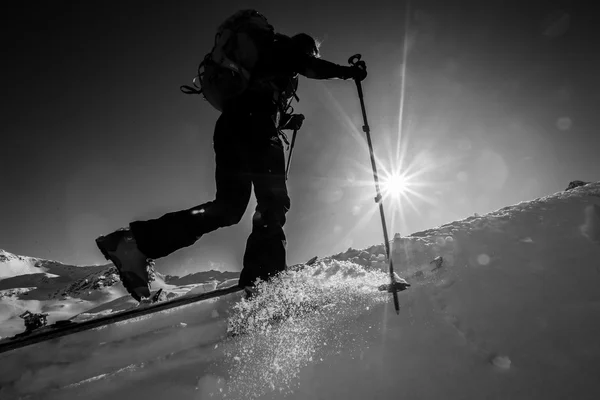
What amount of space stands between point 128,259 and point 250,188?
1306 mm

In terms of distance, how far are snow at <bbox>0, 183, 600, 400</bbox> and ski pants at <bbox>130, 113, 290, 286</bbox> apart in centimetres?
43

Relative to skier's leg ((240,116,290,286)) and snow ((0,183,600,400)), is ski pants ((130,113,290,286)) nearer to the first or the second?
skier's leg ((240,116,290,286))

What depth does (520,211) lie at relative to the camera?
12.4 ft

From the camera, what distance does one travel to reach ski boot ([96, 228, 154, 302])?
257 centimetres

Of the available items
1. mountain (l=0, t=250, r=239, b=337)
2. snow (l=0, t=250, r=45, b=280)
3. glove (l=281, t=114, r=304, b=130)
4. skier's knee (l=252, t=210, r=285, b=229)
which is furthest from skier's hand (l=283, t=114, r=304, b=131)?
snow (l=0, t=250, r=45, b=280)

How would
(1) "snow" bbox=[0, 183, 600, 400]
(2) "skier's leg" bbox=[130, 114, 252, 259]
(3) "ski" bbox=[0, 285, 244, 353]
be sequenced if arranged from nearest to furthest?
1. (1) "snow" bbox=[0, 183, 600, 400]
2. (3) "ski" bbox=[0, 285, 244, 353]
3. (2) "skier's leg" bbox=[130, 114, 252, 259]

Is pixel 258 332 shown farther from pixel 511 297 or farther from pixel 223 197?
pixel 511 297

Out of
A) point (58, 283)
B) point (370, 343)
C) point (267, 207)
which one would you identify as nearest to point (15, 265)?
point (58, 283)

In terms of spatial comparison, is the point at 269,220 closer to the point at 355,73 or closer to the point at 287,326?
the point at 287,326

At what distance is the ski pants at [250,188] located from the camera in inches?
115

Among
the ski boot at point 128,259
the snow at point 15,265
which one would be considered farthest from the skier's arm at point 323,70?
the snow at point 15,265

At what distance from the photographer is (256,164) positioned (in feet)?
9.68

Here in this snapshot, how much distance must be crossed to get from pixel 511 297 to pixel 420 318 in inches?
25.9

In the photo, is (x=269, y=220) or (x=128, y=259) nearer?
(x=128, y=259)
